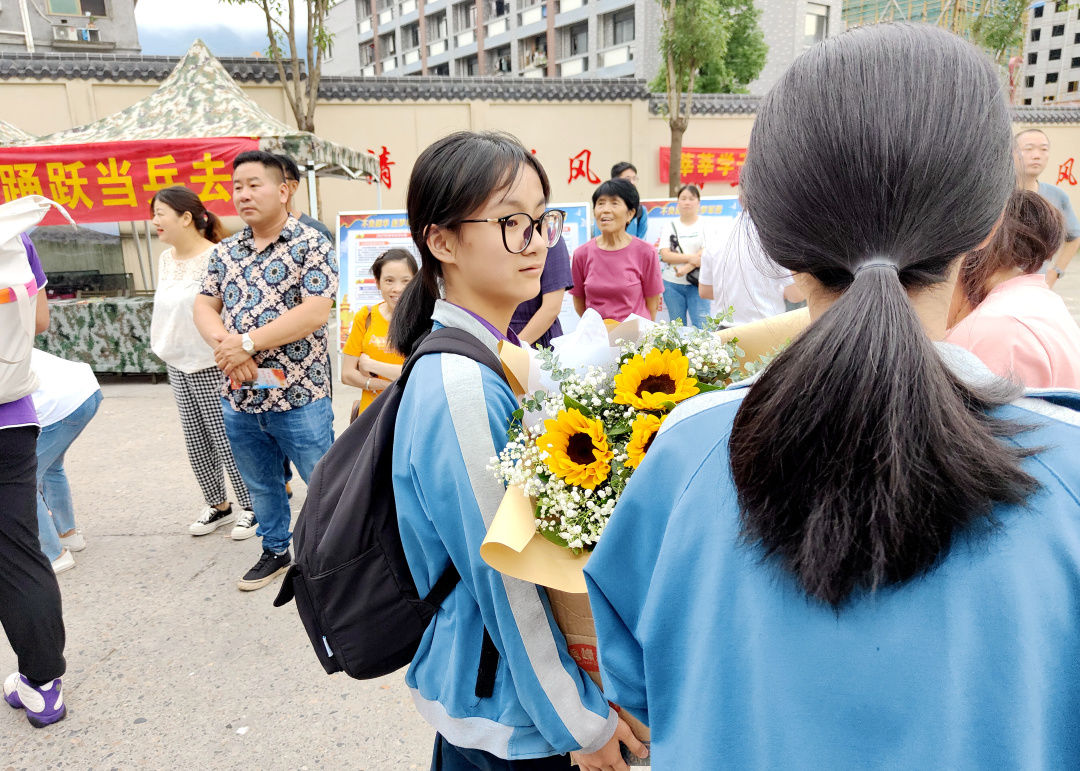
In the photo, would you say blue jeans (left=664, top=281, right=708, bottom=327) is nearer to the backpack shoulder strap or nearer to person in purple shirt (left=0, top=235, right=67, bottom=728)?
person in purple shirt (left=0, top=235, right=67, bottom=728)

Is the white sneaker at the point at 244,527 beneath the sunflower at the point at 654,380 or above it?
beneath

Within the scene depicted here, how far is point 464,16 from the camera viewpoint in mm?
36938

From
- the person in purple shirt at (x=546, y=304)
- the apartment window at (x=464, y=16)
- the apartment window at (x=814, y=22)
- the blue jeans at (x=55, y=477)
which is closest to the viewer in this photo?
the blue jeans at (x=55, y=477)

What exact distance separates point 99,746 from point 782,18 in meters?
25.8

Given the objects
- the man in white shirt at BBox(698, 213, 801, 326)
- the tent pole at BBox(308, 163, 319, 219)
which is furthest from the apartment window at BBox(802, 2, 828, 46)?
the man in white shirt at BBox(698, 213, 801, 326)

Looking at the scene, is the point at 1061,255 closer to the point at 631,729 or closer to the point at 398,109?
the point at 631,729

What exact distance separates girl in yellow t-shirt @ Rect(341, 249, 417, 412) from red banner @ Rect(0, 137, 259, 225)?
138 inches

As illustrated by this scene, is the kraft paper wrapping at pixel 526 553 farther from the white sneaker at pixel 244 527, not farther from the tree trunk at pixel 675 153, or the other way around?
the tree trunk at pixel 675 153

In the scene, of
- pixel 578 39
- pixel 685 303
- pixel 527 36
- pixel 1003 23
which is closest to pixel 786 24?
pixel 1003 23

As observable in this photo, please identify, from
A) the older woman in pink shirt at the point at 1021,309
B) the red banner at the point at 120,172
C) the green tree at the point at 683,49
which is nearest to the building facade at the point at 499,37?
the green tree at the point at 683,49

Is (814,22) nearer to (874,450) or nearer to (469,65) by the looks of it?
(469,65)

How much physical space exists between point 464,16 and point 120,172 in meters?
35.0

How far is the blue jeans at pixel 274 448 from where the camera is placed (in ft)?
9.67

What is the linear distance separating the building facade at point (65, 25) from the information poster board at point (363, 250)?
43.0 feet
